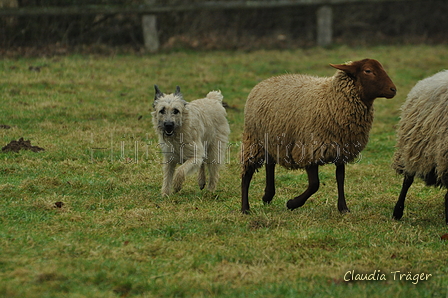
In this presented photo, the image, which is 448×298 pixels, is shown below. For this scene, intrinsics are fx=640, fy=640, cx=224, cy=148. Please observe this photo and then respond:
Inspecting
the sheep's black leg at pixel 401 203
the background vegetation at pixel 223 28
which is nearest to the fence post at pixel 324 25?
the background vegetation at pixel 223 28

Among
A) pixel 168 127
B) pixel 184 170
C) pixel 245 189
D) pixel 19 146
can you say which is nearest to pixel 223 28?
pixel 19 146

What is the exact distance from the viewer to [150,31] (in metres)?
19.5

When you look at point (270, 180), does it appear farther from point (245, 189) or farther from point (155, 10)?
point (155, 10)

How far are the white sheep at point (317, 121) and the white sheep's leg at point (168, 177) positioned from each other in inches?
46.4

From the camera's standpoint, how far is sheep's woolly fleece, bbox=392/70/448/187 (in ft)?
22.7

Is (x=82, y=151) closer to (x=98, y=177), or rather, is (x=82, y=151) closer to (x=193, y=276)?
(x=98, y=177)

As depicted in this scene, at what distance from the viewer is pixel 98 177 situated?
30.0 feet

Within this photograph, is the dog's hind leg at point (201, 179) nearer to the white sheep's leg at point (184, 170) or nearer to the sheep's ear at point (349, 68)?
the white sheep's leg at point (184, 170)

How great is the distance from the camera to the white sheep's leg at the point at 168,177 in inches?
337

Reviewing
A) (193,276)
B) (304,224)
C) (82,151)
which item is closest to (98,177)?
(82,151)

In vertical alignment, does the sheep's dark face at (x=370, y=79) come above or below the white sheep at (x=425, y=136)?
above


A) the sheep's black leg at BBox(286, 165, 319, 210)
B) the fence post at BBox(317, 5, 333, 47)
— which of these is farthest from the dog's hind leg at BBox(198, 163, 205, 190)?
the fence post at BBox(317, 5, 333, 47)

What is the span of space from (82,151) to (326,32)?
13283mm

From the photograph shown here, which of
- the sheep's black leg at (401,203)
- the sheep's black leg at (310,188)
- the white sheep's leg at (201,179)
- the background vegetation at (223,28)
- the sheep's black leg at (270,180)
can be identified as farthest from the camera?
the background vegetation at (223,28)
